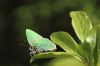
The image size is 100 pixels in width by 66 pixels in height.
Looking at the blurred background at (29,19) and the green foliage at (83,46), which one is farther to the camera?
the blurred background at (29,19)

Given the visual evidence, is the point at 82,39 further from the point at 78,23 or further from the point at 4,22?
the point at 4,22

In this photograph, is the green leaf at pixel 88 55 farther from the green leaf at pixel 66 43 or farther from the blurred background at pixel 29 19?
the blurred background at pixel 29 19

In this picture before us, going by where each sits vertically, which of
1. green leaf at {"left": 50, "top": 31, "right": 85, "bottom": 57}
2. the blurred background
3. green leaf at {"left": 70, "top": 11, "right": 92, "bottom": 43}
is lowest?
the blurred background

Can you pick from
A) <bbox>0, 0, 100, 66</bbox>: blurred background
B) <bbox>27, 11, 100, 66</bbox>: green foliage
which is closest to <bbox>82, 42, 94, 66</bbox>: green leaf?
<bbox>27, 11, 100, 66</bbox>: green foliage

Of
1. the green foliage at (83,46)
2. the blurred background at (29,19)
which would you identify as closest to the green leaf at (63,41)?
the green foliage at (83,46)

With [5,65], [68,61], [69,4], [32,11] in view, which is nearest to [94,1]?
[69,4]

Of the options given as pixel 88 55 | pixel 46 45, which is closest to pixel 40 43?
pixel 46 45

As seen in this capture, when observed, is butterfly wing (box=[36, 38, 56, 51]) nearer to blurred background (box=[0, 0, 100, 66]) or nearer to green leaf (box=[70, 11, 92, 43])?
green leaf (box=[70, 11, 92, 43])
